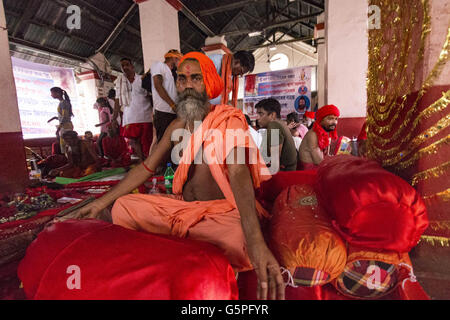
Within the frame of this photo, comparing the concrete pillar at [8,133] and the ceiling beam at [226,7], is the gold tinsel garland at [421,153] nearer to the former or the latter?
the concrete pillar at [8,133]

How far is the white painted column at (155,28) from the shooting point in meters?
5.70

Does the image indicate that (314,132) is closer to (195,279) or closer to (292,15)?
(195,279)

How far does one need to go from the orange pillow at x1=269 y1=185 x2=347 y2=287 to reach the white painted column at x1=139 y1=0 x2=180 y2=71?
5599mm

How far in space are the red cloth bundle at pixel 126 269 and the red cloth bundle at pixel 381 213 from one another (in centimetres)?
52

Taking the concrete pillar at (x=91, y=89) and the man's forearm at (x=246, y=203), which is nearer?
the man's forearm at (x=246, y=203)

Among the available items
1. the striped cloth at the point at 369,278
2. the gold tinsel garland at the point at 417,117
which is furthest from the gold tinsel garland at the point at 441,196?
the striped cloth at the point at 369,278

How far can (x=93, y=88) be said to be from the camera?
10.6 metres

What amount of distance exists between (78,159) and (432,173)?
5263 mm

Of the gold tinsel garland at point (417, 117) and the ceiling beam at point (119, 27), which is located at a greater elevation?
the ceiling beam at point (119, 27)

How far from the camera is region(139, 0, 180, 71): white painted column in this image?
5.70m

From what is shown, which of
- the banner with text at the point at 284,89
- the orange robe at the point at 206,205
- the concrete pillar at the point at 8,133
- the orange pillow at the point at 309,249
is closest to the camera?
the orange pillow at the point at 309,249

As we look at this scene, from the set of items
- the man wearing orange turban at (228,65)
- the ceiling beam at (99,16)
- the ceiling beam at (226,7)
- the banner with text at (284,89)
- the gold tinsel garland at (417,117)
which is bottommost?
the gold tinsel garland at (417,117)
